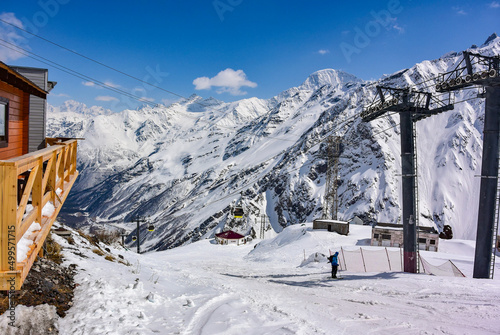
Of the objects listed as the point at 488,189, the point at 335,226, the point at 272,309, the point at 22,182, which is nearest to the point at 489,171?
the point at 488,189

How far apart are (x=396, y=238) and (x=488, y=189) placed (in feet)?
96.3

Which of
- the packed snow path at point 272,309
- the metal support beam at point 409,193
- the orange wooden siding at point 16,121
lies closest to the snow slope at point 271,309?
the packed snow path at point 272,309

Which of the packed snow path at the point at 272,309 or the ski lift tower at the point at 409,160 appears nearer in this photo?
the packed snow path at the point at 272,309

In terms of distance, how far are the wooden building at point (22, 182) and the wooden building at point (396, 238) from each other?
140 feet

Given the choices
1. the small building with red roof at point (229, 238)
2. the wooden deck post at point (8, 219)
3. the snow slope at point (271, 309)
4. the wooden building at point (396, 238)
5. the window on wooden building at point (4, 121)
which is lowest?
the small building with red roof at point (229, 238)

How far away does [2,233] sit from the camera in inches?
153

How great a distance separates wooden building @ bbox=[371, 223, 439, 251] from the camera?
1731 inches

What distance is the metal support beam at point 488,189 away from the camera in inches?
720

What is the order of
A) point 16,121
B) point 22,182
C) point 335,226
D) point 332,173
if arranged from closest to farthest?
point 22,182 < point 16,121 < point 335,226 < point 332,173

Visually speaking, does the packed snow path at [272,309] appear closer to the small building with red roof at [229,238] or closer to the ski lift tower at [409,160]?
the ski lift tower at [409,160]

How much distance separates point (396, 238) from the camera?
45531 millimetres

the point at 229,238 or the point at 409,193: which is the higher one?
the point at 409,193

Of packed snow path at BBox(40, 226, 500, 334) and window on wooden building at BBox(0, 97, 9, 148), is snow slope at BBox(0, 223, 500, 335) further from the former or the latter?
window on wooden building at BBox(0, 97, 9, 148)

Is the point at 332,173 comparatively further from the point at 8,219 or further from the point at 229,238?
the point at 8,219
